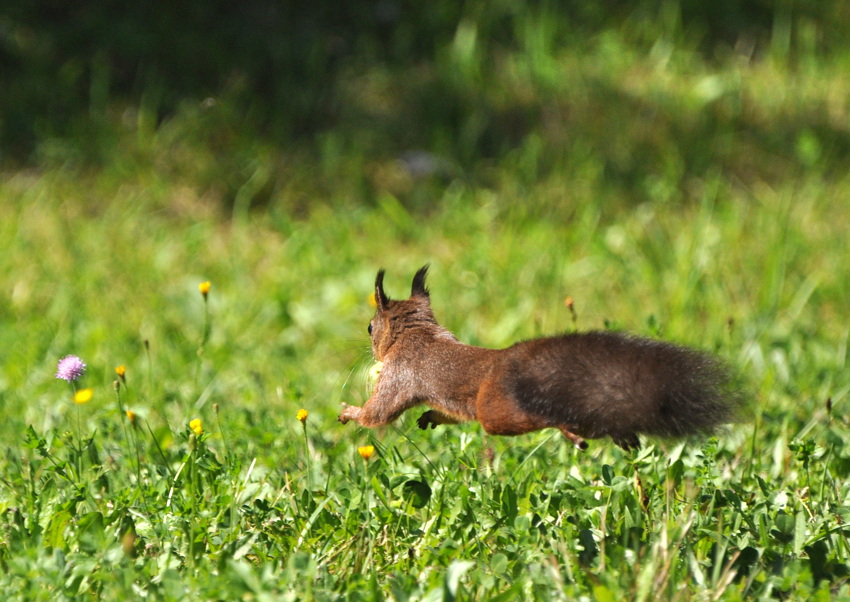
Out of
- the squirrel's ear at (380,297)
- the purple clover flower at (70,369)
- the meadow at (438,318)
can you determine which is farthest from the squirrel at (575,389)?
the purple clover flower at (70,369)

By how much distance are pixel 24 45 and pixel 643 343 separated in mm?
6096

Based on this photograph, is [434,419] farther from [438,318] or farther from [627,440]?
[438,318]

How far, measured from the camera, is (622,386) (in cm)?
250

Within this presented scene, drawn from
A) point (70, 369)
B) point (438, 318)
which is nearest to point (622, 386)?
point (70, 369)

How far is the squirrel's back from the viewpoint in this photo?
2.48m

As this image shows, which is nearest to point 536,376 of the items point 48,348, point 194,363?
point 194,363

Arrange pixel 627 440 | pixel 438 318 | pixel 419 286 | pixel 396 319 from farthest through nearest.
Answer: pixel 438 318
pixel 419 286
pixel 396 319
pixel 627 440

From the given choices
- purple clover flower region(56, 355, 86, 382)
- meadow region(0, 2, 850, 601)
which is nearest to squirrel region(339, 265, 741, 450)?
meadow region(0, 2, 850, 601)

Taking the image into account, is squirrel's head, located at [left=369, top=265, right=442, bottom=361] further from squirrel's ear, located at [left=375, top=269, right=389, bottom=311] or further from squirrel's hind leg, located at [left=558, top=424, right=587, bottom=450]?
squirrel's hind leg, located at [left=558, top=424, right=587, bottom=450]

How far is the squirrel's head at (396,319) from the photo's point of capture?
3066 mm

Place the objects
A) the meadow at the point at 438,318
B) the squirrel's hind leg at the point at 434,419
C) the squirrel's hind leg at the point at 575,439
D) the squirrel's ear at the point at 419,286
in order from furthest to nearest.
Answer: the squirrel's ear at the point at 419,286 < the squirrel's hind leg at the point at 434,419 < the meadow at the point at 438,318 < the squirrel's hind leg at the point at 575,439

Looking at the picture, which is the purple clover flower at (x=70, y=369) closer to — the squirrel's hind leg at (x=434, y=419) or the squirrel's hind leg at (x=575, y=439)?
the squirrel's hind leg at (x=434, y=419)

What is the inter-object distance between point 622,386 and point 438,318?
2872 mm

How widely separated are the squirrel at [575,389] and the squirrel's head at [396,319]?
0.17 metres
